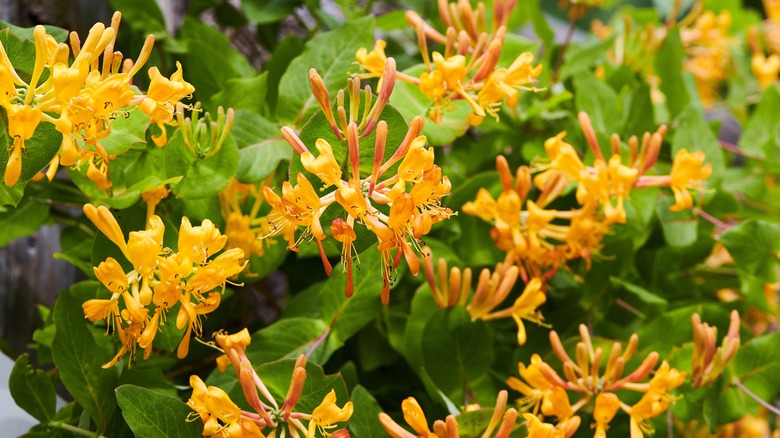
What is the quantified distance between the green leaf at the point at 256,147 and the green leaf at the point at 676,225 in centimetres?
38

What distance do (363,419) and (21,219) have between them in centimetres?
33

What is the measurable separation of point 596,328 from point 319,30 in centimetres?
45

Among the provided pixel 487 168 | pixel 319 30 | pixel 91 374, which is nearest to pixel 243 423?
pixel 91 374

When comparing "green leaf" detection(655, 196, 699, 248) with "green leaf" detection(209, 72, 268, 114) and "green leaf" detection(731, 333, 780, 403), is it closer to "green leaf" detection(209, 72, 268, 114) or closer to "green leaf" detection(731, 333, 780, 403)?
"green leaf" detection(731, 333, 780, 403)

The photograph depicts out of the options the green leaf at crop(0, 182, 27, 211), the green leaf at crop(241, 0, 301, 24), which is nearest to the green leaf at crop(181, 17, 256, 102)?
the green leaf at crop(241, 0, 301, 24)

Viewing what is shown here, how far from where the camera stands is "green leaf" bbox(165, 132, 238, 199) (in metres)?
0.53

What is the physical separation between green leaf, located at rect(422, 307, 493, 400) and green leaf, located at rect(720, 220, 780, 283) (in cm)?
25

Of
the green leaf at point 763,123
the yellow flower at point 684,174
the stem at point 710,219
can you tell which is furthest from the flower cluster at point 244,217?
the green leaf at point 763,123

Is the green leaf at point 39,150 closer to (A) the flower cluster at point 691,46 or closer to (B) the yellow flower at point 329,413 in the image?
(B) the yellow flower at point 329,413

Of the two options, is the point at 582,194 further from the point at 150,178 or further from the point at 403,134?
the point at 150,178

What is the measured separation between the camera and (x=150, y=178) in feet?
1.73

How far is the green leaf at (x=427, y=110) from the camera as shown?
61 centimetres

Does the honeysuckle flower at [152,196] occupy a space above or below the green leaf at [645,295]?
above

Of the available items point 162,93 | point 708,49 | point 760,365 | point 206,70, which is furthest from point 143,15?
point 708,49
